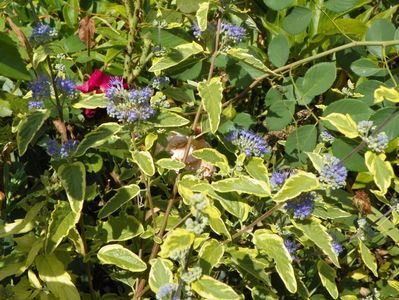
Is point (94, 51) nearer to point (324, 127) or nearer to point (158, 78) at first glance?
point (158, 78)

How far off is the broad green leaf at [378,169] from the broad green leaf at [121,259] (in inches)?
17.0

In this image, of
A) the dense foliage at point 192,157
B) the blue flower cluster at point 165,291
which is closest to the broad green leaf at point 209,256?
the dense foliage at point 192,157

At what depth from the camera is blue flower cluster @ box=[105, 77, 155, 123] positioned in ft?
3.35

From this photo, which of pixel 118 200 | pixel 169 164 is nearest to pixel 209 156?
pixel 169 164

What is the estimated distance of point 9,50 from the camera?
24.0 inches

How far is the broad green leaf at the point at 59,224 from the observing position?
100 cm

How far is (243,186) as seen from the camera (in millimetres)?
985

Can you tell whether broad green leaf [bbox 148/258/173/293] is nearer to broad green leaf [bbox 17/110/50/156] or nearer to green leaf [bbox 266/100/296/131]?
broad green leaf [bbox 17/110/50/156]

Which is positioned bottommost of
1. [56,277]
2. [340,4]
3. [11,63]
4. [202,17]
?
[56,277]

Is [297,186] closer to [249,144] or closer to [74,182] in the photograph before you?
[249,144]

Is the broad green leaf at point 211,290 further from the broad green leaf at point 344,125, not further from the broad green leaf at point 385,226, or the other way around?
the broad green leaf at point 385,226

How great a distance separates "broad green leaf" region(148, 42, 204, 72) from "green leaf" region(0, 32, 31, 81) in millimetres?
514

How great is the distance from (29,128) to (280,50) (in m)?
0.67

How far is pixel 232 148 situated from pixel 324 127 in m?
0.31
